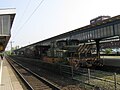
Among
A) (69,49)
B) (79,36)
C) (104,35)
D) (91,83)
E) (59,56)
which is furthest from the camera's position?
(79,36)

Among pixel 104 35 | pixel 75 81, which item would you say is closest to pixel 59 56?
pixel 104 35

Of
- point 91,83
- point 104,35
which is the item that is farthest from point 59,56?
point 91,83

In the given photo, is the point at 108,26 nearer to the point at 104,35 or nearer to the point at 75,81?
the point at 104,35

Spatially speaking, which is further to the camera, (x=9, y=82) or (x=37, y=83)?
(x=9, y=82)

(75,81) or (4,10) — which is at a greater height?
(4,10)

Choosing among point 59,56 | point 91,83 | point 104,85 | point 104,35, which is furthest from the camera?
point 104,35

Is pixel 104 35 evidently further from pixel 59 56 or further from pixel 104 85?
pixel 104 85

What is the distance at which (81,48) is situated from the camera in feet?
78.1

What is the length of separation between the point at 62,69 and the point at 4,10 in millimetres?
10411

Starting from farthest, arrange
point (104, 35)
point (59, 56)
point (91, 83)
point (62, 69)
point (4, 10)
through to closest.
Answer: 1. point (104, 35)
2. point (59, 56)
3. point (62, 69)
4. point (91, 83)
5. point (4, 10)

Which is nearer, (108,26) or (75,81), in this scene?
(75,81)

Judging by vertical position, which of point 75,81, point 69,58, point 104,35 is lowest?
point 75,81

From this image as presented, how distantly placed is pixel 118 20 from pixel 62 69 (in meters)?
8.76

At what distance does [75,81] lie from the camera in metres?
17.6
